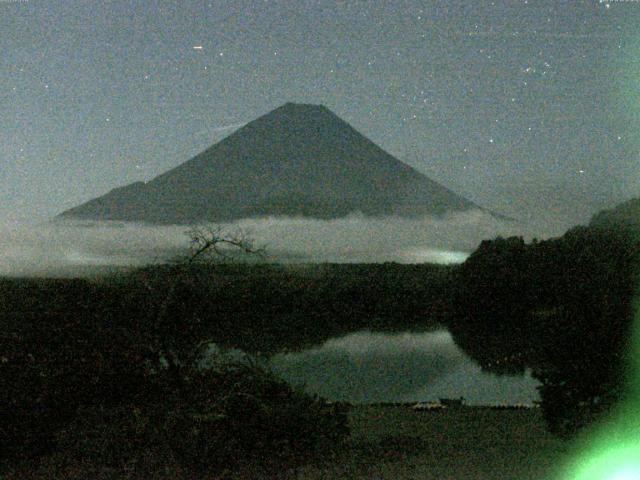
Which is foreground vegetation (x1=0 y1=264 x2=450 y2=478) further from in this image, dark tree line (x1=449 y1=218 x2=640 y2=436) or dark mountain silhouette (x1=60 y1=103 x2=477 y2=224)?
dark mountain silhouette (x1=60 y1=103 x2=477 y2=224)

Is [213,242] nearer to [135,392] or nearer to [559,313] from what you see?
[135,392]

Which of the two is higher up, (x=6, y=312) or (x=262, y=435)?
(x=6, y=312)

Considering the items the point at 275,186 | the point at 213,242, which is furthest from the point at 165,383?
the point at 275,186

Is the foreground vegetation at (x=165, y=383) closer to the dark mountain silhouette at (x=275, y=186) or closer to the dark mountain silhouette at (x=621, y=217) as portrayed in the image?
the dark mountain silhouette at (x=621, y=217)

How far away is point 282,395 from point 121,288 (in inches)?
106

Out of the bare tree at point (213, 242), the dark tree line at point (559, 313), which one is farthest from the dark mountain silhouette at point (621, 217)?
the bare tree at point (213, 242)

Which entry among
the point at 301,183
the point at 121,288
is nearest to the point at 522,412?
the point at 121,288

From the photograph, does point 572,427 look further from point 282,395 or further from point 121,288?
point 121,288

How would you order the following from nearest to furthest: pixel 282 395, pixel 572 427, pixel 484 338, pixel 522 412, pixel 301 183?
pixel 572 427 → pixel 282 395 → pixel 522 412 → pixel 484 338 → pixel 301 183

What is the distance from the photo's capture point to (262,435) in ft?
25.9

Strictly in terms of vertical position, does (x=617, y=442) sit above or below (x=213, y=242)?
below

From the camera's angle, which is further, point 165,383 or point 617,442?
point 165,383

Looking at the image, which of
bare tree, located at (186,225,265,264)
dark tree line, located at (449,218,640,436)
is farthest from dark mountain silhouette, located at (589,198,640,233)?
bare tree, located at (186,225,265,264)

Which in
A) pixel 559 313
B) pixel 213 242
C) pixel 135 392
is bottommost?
pixel 135 392
